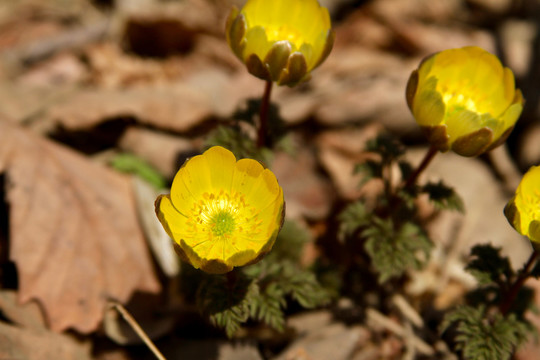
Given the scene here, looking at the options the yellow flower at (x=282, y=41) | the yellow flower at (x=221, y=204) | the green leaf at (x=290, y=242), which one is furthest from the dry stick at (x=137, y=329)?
the yellow flower at (x=282, y=41)

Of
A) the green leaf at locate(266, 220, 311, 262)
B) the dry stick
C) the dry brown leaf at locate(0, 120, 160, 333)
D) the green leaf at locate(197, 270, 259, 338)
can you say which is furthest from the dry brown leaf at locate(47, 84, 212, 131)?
the green leaf at locate(197, 270, 259, 338)

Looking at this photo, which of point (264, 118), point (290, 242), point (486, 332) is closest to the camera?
point (486, 332)

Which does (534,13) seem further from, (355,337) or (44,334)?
(44,334)

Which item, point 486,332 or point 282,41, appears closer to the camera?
A: point 282,41

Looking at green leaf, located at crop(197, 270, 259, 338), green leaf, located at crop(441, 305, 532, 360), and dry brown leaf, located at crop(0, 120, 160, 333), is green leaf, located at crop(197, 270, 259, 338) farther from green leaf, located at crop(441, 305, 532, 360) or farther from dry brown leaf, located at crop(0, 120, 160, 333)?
green leaf, located at crop(441, 305, 532, 360)

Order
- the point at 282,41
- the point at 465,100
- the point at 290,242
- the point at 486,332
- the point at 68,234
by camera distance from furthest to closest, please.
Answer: the point at 290,242
the point at 68,234
the point at 465,100
the point at 486,332
the point at 282,41

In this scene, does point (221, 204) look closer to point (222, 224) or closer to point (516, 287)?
point (222, 224)

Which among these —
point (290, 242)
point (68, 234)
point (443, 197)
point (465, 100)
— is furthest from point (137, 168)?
point (465, 100)
